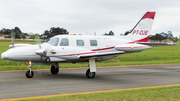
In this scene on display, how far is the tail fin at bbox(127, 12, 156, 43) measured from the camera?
19.3m

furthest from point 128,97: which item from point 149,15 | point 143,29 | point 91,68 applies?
point 149,15

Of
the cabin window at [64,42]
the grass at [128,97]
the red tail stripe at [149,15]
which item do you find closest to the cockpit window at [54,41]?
the cabin window at [64,42]

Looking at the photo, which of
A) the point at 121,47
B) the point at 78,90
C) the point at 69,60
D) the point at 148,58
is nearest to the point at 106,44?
the point at 121,47

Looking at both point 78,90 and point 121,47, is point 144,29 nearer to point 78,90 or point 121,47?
point 121,47

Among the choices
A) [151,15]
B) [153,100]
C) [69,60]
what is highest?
[151,15]

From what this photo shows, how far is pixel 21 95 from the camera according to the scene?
9.66m

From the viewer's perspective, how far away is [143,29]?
1939cm

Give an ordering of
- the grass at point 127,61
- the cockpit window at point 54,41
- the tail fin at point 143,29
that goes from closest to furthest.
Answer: the cockpit window at point 54,41 < the tail fin at point 143,29 < the grass at point 127,61

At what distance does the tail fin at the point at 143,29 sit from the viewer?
63.2 ft

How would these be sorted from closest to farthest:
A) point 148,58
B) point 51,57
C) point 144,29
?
point 51,57 < point 144,29 < point 148,58

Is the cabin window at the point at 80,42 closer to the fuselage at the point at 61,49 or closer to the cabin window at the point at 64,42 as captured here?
the fuselage at the point at 61,49

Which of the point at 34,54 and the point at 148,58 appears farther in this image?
the point at 148,58

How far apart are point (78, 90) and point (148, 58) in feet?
86.3

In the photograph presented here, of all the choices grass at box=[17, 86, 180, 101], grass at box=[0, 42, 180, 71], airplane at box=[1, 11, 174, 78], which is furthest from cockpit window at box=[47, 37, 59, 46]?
grass at box=[17, 86, 180, 101]
